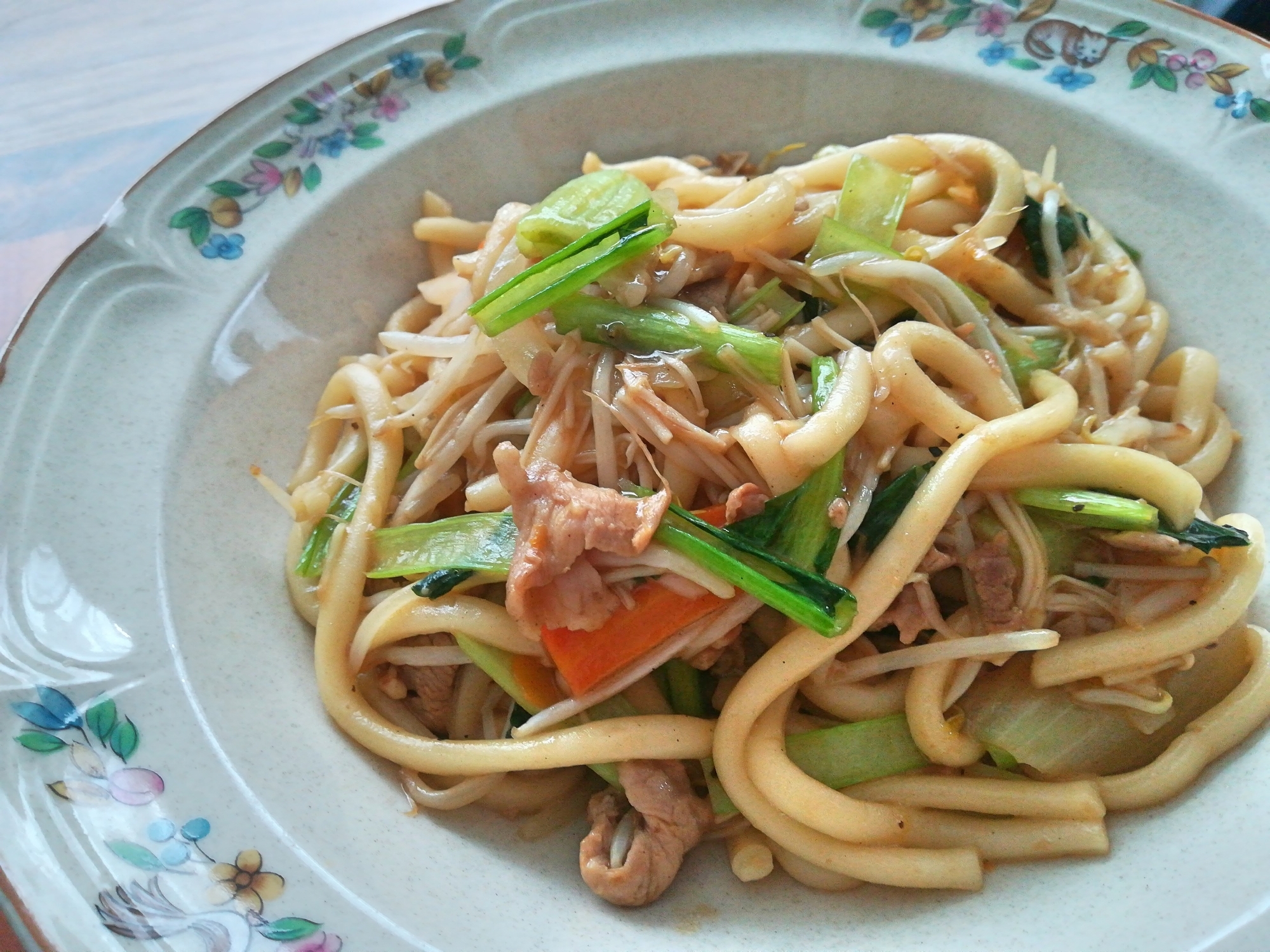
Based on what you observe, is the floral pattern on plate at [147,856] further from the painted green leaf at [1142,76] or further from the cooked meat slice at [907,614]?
the painted green leaf at [1142,76]

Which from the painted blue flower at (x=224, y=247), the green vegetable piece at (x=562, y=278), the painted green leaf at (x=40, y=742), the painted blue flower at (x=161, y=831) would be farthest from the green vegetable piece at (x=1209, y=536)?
the painted blue flower at (x=224, y=247)

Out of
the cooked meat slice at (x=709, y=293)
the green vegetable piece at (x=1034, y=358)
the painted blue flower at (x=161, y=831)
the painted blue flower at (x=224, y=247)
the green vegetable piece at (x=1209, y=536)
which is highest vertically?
the cooked meat slice at (x=709, y=293)

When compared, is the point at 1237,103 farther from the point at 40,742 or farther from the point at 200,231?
the point at 40,742

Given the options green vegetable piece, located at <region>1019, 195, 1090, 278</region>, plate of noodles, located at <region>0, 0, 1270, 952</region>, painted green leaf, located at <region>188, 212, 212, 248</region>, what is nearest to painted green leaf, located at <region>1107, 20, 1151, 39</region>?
plate of noodles, located at <region>0, 0, 1270, 952</region>

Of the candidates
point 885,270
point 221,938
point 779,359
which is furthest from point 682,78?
point 221,938

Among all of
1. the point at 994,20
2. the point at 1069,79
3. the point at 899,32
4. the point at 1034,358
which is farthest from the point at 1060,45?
the point at 1034,358
